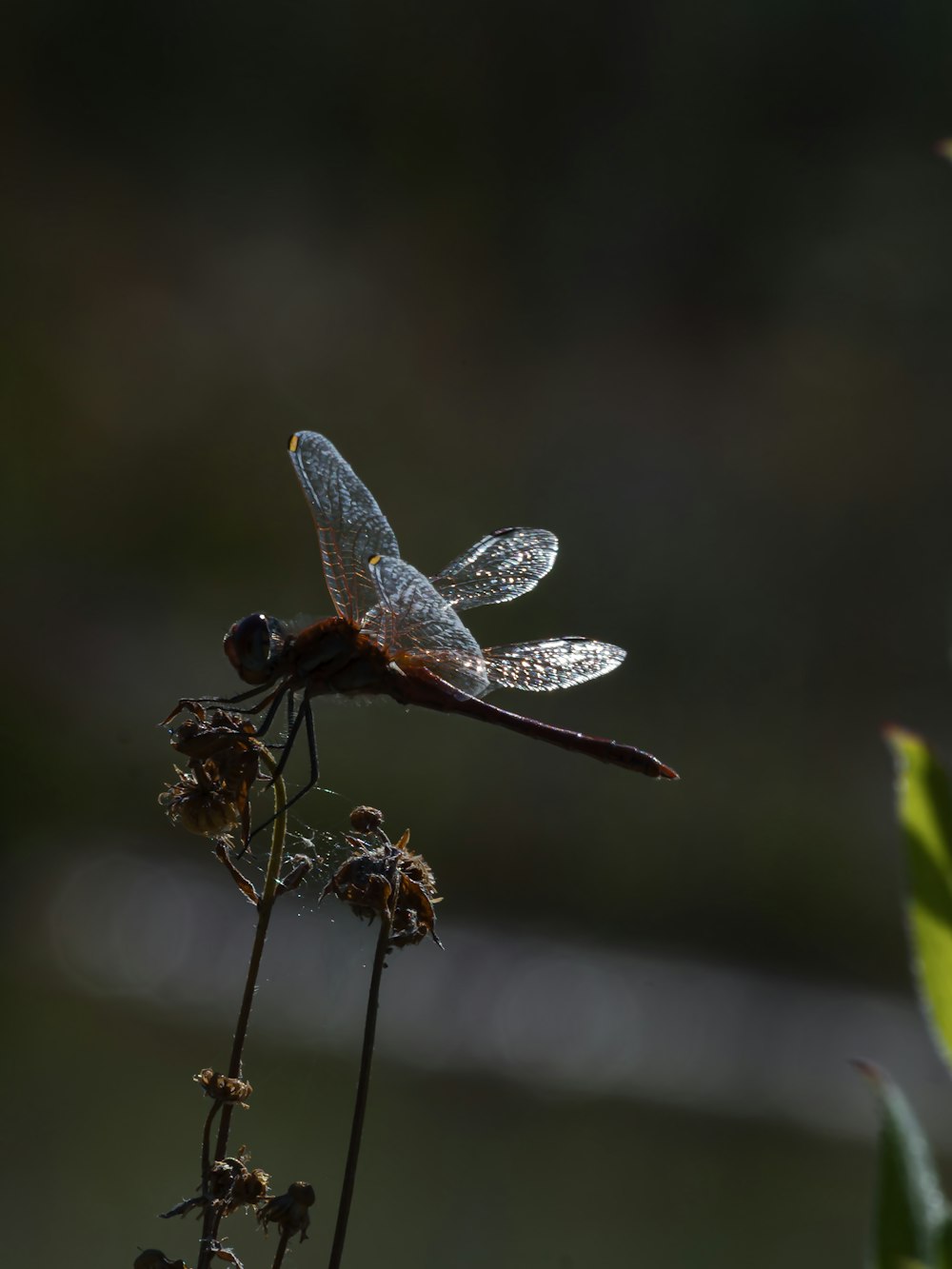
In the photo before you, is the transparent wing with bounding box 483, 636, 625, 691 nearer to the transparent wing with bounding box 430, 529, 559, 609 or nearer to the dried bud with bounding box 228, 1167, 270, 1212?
the transparent wing with bounding box 430, 529, 559, 609

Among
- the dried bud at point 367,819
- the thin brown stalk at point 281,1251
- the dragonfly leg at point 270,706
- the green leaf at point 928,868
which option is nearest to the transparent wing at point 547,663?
the dragonfly leg at point 270,706

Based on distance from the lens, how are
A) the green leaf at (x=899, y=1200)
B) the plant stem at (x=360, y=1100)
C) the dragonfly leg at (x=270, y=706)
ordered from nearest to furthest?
1. the green leaf at (x=899, y=1200)
2. the plant stem at (x=360, y=1100)
3. the dragonfly leg at (x=270, y=706)

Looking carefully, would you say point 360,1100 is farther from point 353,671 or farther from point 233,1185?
point 353,671

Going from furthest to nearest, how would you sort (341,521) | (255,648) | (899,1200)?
(341,521), (255,648), (899,1200)

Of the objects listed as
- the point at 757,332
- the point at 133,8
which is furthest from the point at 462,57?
the point at 757,332

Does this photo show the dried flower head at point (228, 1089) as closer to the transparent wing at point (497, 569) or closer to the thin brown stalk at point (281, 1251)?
the thin brown stalk at point (281, 1251)

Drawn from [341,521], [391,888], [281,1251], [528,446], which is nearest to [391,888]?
[391,888]

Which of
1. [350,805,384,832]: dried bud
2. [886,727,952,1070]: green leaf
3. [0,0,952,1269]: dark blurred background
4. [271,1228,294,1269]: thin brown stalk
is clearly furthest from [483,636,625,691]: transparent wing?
[0,0,952,1269]: dark blurred background
